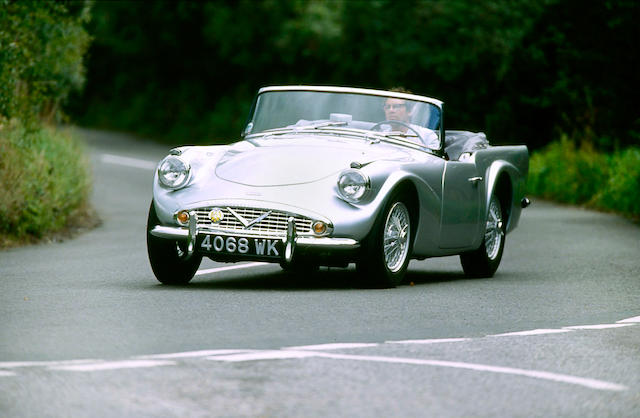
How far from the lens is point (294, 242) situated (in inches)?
408

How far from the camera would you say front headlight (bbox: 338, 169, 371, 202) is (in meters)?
10.5

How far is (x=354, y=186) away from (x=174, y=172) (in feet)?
4.62

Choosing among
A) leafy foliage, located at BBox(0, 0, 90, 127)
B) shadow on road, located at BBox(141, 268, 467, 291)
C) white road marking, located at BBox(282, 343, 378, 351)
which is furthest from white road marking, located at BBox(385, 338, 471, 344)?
leafy foliage, located at BBox(0, 0, 90, 127)

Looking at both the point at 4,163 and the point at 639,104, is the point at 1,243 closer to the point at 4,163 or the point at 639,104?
the point at 4,163

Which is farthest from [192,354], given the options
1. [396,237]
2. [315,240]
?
[396,237]

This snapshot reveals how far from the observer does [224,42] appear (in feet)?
142

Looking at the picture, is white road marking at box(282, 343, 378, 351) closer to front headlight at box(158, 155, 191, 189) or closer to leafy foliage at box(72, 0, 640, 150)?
front headlight at box(158, 155, 191, 189)

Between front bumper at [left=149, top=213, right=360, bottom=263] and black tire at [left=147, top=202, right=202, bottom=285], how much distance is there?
189 mm

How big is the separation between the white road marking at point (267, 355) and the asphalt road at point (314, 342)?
0.04ft

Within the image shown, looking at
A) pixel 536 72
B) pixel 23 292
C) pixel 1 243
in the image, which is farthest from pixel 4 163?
pixel 536 72

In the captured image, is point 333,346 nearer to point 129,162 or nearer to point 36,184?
point 36,184

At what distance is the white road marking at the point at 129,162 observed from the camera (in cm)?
3219

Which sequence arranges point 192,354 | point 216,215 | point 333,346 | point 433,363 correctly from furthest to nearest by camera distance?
1. point 216,215
2. point 333,346
3. point 192,354
4. point 433,363

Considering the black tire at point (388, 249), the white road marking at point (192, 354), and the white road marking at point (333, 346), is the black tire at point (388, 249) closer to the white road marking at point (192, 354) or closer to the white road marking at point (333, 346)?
the white road marking at point (333, 346)
